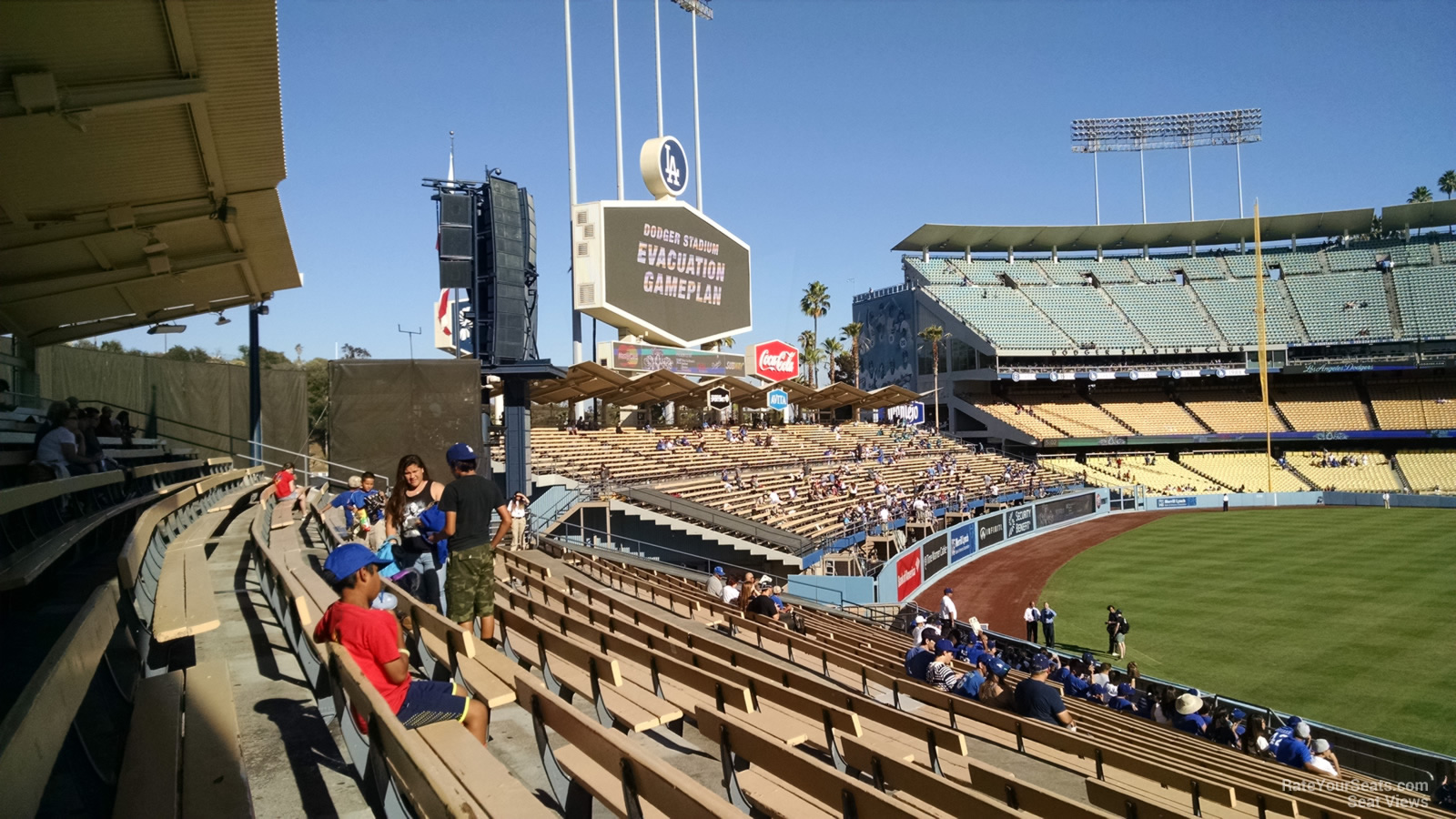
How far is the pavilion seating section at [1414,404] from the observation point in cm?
5550

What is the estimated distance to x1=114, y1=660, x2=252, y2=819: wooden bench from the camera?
8.96ft

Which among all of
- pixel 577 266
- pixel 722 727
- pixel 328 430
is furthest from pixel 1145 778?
pixel 577 266

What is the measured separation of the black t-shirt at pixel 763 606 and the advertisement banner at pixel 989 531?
20151 millimetres

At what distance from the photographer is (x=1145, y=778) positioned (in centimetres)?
641

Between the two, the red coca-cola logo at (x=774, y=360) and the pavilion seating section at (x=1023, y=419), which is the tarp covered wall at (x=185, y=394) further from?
the pavilion seating section at (x=1023, y=419)

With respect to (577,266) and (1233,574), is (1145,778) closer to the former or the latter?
(1233,574)

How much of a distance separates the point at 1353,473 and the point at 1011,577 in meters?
37.5

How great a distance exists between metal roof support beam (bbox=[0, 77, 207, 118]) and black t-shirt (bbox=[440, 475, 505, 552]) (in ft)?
9.86

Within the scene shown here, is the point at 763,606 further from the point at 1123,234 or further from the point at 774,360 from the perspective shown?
the point at 1123,234

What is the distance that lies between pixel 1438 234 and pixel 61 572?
82.9 meters

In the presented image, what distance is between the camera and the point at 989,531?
3269 cm

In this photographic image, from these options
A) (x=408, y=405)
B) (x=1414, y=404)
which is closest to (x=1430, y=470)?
(x=1414, y=404)

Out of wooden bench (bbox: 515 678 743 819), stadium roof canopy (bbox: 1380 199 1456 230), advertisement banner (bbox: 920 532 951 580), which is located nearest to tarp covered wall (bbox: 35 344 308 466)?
wooden bench (bbox: 515 678 743 819)

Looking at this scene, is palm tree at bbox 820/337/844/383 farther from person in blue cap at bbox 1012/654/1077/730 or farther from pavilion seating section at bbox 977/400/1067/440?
person in blue cap at bbox 1012/654/1077/730
